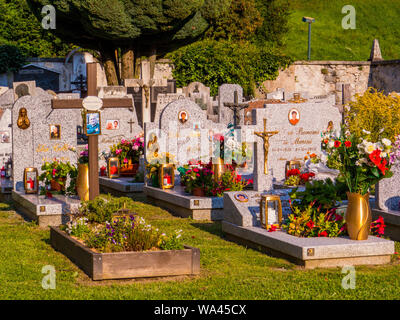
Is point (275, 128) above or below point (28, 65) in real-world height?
below

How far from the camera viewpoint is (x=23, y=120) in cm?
1401

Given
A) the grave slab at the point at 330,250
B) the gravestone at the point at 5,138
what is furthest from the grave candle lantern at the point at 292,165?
the gravestone at the point at 5,138

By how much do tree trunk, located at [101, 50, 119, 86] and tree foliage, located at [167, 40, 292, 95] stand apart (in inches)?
142

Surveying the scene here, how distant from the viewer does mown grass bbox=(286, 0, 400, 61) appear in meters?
45.4

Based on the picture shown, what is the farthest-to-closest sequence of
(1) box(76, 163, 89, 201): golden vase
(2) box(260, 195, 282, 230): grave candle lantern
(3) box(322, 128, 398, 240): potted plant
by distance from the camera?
(1) box(76, 163, 89, 201): golden vase
(2) box(260, 195, 282, 230): grave candle lantern
(3) box(322, 128, 398, 240): potted plant

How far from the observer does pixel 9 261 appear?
9.08 meters

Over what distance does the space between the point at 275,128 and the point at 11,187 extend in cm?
581

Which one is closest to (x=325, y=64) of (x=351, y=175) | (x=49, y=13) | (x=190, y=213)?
(x=49, y=13)

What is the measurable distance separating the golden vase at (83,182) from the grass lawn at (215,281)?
2197 millimetres

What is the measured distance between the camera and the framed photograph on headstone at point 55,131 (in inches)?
558

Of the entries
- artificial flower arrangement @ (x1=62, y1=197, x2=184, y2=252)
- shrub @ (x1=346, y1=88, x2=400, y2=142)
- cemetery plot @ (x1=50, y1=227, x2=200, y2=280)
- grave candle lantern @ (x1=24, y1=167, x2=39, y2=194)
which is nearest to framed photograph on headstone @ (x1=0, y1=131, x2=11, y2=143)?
grave candle lantern @ (x1=24, y1=167, x2=39, y2=194)

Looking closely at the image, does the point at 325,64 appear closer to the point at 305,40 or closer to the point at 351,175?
the point at 305,40

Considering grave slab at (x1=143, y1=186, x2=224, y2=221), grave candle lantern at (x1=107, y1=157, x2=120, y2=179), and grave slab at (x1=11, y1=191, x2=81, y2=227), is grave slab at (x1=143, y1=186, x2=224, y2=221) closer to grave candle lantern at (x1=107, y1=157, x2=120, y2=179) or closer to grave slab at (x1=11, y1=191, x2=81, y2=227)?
grave slab at (x1=11, y1=191, x2=81, y2=227)

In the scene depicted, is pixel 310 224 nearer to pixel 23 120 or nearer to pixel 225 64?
pixel 23 120
